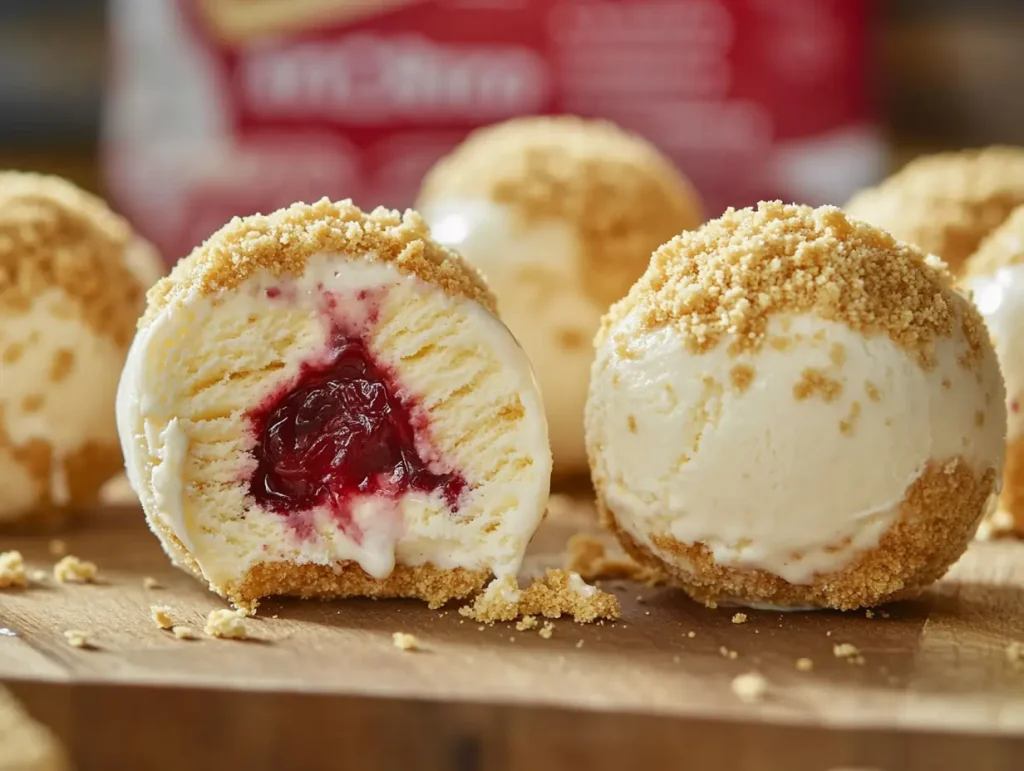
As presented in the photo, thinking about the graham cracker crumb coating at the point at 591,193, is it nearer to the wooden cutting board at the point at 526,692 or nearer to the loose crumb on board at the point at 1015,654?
the wooden cutting board at the point at 526,692

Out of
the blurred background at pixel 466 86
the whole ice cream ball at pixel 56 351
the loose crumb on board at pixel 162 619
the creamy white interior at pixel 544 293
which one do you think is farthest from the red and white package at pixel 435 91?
the loose crumb on board at pixel 162 619

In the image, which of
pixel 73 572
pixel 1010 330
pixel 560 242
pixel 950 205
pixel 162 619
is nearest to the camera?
pixel 162 619

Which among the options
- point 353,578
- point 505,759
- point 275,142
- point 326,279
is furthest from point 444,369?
point 275,142

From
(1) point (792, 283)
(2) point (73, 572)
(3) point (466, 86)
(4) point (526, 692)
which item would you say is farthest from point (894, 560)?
(3) point (466, 86)

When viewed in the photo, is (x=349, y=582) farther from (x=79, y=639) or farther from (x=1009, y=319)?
(x=1009, y=319)

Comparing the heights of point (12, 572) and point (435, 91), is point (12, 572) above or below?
below

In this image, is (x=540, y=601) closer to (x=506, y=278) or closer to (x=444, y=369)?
(x=444, y=369)
